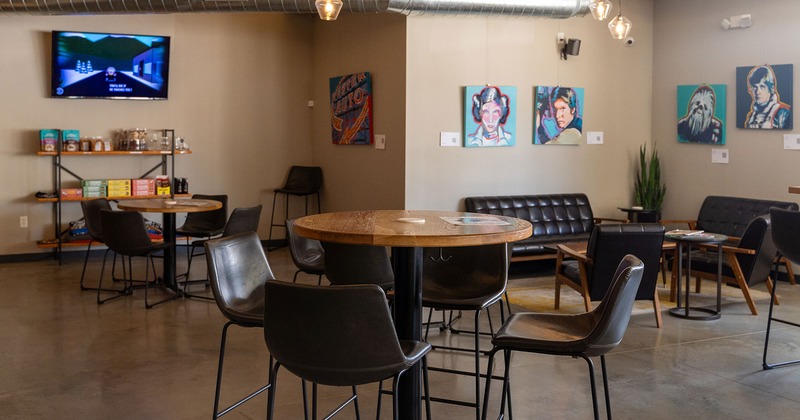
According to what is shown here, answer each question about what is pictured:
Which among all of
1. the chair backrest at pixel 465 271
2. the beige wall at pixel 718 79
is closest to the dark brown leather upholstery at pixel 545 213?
the beige wall at pixel 718 79

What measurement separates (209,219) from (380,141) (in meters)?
1.90

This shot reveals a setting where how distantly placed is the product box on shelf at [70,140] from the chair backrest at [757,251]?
667cm

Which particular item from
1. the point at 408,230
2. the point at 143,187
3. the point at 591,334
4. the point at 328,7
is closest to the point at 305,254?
the point at 328,7

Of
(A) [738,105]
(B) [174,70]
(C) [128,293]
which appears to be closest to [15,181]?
(B) [174,70]

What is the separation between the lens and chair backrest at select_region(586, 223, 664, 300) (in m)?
5.57

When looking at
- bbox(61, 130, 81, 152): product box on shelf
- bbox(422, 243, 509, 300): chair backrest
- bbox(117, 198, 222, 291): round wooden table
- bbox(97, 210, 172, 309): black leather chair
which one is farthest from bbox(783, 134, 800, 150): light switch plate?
bbox(61, 130, 81, 152): product box on shelf

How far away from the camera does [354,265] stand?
442cm

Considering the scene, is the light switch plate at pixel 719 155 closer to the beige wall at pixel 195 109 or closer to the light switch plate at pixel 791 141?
the light switch plate at pixel 791 141

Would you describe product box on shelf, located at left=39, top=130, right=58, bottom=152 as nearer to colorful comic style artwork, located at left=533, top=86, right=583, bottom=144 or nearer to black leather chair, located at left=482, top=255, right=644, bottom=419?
colorful comic style artwork, located at left=533, top=86, right=583, bottom=144

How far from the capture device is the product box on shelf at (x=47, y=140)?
336 inches

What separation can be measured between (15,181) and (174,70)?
6.98ft

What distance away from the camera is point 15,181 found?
8.67m

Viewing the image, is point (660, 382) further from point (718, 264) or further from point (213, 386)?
point (213, 386)

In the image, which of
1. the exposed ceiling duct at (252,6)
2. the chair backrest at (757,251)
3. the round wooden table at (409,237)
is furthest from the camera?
the exposed ceiling duct at (252,6)
